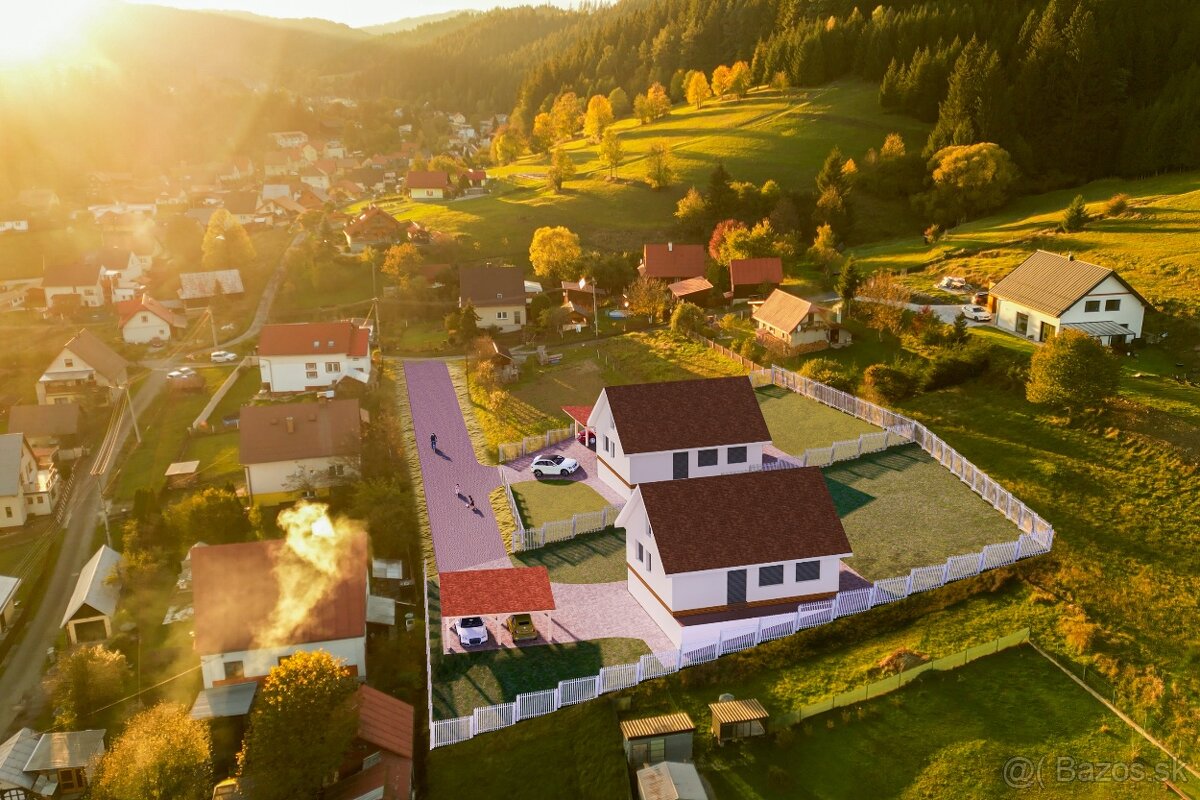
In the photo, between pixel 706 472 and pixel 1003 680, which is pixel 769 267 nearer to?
pixel 706 472

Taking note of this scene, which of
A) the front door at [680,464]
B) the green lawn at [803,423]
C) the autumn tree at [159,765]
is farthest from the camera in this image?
the green lawn at [803,423]

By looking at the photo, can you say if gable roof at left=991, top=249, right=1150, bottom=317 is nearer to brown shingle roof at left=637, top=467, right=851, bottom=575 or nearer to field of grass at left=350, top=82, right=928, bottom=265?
A: brown shingle roof at left=637, top=467, right=851, bottom=575

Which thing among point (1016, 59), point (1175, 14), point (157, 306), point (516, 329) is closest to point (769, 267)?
point (516, 329)

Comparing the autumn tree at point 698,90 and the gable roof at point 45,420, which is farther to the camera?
the autumn tree at point 698,90

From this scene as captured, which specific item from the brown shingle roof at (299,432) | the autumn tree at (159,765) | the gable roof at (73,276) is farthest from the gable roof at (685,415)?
the gable roof at (73,276)

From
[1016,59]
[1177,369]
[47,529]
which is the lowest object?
[47,529]

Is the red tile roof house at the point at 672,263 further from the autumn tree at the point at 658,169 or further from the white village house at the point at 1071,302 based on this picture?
the white village house at the point at 1071,302

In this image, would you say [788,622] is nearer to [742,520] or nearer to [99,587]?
[742,520]
